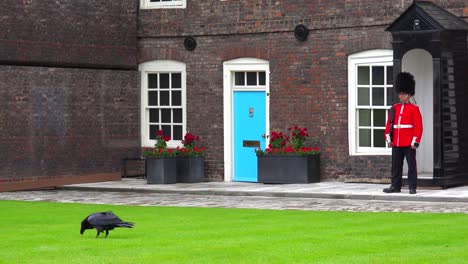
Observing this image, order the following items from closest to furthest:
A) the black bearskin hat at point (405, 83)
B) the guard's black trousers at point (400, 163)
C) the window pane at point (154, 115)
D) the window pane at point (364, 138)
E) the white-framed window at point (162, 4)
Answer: the guard's black trousers at point (400, 163) → the black bearskin hat at point (405, 83) → the window pane at point (364, 138) → the white-framed window at point (162, 4) → the window pane at point (154, 115)

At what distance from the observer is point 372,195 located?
21.5m

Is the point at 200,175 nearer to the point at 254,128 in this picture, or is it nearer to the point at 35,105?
the point at 254,128

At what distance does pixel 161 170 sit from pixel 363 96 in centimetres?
456

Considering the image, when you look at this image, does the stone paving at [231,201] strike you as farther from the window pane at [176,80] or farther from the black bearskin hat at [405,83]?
the window pane at [176,80]

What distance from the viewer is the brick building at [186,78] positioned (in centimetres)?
2455

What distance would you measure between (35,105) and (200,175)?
382 centimetres

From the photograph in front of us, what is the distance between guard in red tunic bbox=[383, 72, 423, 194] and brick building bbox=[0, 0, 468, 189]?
3.82 ft

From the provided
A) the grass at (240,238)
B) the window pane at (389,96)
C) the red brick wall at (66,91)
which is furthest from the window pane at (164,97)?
the grass at (240,238)

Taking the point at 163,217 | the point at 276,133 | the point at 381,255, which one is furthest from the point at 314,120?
the point at 381,255

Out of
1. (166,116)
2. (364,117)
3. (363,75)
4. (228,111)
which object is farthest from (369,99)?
(166,116)

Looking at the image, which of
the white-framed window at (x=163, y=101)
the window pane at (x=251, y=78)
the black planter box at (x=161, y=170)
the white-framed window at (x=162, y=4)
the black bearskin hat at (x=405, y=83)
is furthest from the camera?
the white-framed window at (x=163, y=101)

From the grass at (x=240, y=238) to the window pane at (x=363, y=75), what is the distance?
6012 millimetres

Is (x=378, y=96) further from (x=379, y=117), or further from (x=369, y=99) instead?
(x=379, y=117)

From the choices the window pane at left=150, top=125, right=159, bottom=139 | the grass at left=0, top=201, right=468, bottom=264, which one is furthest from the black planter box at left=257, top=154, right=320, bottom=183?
the grass at left=0, top=201, right=468, bottom=264
